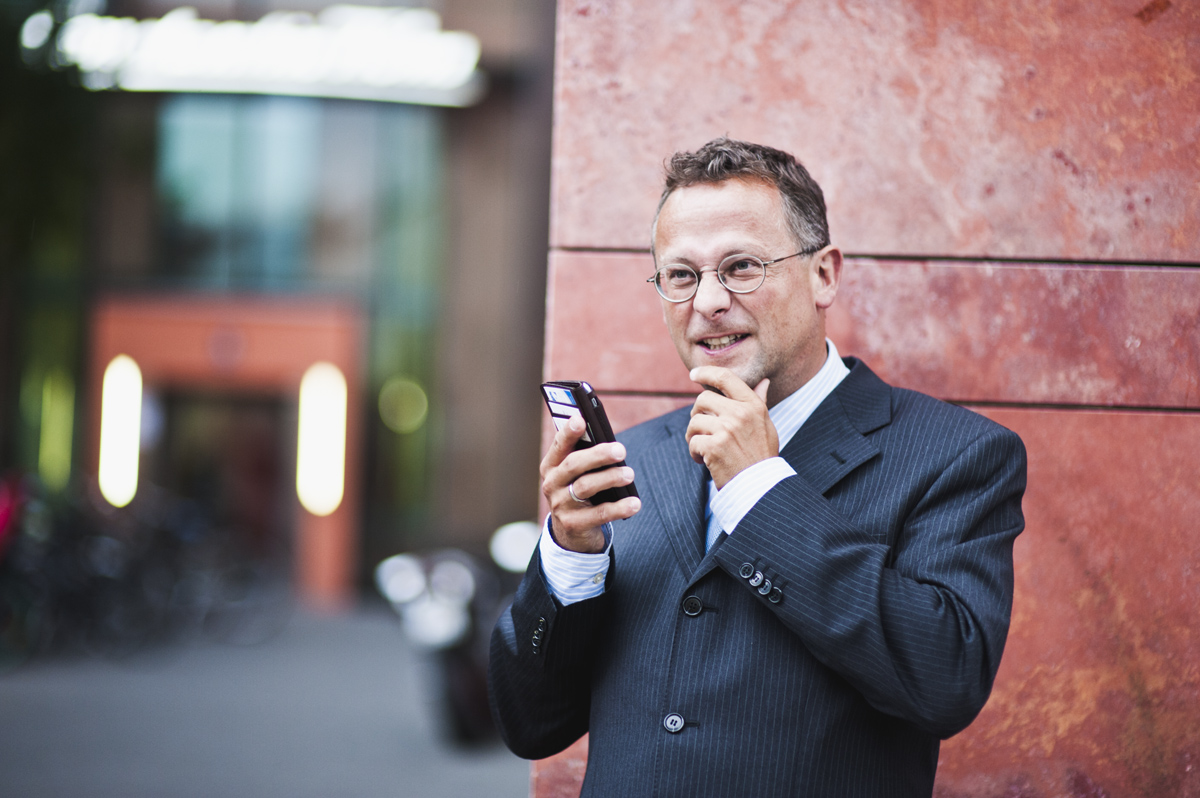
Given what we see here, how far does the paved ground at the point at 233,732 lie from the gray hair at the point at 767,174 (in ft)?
15.9

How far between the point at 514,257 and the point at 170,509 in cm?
601

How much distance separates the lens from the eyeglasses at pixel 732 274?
1748 millimetres

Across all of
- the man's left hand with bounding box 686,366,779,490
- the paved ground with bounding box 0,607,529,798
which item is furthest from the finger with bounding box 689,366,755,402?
the paved ground with bounding box 0,607,529,798

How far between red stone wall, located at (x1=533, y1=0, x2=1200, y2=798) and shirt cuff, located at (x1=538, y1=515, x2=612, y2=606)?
3.08ft

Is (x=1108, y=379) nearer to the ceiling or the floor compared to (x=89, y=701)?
nearer to the ceiling

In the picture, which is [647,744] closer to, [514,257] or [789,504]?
[789,504]

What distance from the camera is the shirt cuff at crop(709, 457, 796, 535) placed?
156 centimetres

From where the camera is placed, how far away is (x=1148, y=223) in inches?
99.3

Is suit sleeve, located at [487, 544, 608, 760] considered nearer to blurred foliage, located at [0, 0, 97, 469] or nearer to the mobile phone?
the mobile phone

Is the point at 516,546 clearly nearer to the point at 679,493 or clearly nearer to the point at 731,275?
the point at 679,493

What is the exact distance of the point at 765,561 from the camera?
5.05 feet

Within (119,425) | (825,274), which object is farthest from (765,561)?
(119,425)

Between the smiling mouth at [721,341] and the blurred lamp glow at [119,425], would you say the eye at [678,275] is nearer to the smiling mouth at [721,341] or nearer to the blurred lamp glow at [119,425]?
the smiling mouth at [721,341]

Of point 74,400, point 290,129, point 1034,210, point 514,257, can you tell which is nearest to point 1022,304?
point 1034,210
